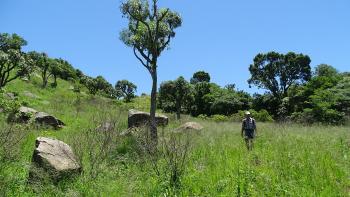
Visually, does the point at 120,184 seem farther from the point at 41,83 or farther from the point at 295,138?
the point at 41,83

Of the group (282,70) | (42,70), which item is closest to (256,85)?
(282,70)

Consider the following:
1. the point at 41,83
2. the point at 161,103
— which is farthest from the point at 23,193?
the point at 41,83

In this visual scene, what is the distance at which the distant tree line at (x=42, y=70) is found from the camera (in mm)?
37656

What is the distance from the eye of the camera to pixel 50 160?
38.7 ft

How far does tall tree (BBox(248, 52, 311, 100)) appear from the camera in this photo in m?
61.5

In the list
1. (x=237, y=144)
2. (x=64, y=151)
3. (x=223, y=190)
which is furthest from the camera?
(x=237, y=144)

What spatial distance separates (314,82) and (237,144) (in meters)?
31.0

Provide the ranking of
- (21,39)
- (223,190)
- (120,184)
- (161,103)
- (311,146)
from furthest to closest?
(161,103)
(21,39)
(311,146)
(120,184)
(223,190)

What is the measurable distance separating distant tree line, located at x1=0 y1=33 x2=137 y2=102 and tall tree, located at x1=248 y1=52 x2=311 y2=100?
69.0ft

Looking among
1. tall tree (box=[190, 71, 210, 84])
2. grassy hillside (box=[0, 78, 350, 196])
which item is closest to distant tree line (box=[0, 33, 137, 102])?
tall tree (box=[190, 71, 210, 84])

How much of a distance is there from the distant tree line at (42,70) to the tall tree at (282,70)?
69.0 ft

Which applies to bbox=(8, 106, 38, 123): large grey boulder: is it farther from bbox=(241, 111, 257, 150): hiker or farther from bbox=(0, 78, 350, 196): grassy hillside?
bbox=(241, 111, 257, 150): hiker

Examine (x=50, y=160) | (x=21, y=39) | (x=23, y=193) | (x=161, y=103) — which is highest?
(x=21, y=39)

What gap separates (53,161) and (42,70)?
155 ft
